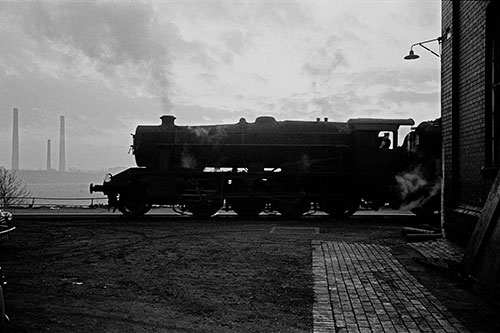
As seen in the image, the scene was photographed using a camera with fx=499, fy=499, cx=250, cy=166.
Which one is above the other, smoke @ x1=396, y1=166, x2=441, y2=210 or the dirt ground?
smoke @ x1=396, y1=166, x2=441, y2=210

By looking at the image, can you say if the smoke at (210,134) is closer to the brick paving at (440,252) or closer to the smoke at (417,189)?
the smoke at (417,189)

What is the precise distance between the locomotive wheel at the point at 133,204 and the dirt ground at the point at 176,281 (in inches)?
172

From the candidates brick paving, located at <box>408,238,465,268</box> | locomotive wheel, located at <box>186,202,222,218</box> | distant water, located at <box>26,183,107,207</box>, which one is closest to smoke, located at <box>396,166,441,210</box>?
brick paving, located at <box>408,238,465,268</box>

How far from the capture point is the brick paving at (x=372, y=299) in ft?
16.1

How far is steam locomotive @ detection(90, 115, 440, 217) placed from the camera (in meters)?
16.7

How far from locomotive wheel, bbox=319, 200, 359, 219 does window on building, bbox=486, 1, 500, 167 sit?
8648 millimetres

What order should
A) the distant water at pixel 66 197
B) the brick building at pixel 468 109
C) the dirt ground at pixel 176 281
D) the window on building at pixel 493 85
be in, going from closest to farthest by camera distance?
the dirt ground at pixel 176 281, the window on building at pixel 493 85, the brick building at pixel 468 109, the distant water at pixel 66 197

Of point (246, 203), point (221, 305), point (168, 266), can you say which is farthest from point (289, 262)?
point (246, 203)

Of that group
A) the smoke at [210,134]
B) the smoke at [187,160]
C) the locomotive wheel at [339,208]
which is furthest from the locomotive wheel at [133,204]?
the locomotive wheel at [339,208]

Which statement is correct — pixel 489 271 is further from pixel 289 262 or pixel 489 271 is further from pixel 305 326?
pixel 289 262

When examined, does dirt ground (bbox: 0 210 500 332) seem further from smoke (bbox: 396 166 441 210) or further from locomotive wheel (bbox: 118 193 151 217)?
locomotive wheel (bbox: 118 193 151 217)

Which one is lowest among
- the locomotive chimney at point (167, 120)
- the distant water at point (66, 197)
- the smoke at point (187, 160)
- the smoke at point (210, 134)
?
the distant water at point (66, 197)

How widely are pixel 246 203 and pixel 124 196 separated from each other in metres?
4.20

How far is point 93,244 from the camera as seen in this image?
34.5 ft
